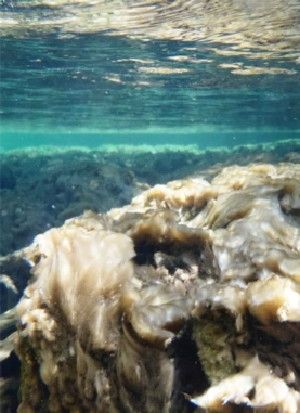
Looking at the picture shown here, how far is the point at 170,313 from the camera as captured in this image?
278cm

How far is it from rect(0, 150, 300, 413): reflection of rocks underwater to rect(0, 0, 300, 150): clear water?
29.8 feet

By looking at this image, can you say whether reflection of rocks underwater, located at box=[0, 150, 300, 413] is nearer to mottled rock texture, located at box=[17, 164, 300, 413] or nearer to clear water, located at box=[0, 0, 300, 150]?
mottled rock texture, located at box=[17, 164, 300, 413]

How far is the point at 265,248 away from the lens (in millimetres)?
3115

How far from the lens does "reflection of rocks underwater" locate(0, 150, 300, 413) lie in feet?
8.42

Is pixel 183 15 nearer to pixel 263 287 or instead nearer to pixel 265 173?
pixel 265 173

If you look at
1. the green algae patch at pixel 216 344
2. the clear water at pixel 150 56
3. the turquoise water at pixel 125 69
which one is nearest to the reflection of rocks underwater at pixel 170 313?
the green algae patch at pixel 216 344

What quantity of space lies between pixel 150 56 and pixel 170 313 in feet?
51.0

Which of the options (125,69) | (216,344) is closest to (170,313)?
(216,344)

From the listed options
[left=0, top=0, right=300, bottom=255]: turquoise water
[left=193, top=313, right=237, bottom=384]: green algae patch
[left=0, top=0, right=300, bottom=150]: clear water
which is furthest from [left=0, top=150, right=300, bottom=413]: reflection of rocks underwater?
[left=0, top=0, right=300, bottom=150]: clear water

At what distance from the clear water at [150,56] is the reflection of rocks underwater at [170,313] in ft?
29.8

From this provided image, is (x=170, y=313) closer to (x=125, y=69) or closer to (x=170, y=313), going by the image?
(x=170, y=313)

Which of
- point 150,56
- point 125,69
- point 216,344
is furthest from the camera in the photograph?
point 125,69

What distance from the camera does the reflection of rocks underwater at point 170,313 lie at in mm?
2566

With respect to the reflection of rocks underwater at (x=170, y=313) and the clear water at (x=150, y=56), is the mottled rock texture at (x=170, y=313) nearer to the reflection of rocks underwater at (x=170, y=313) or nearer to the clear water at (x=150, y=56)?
the reflection of rocks underwater at (x=170, y=313)
